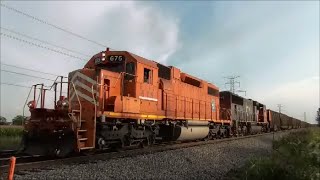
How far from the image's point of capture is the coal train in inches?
446

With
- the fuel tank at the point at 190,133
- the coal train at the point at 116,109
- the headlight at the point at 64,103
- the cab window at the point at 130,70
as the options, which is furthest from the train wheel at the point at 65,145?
the fuel tank at the point at 190,133

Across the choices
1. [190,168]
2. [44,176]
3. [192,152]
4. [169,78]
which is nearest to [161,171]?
[190,168]

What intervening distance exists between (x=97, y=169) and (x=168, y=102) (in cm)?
756

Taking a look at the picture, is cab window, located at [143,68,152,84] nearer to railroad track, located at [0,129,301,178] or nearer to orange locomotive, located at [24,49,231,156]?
orange locomotive, located at [24,49,231,156]

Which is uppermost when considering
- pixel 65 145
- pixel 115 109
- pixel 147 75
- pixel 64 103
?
pixel 147 75

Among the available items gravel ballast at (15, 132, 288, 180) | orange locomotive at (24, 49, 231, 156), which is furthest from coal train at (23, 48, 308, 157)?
gravel ballast at (15, 132, 288, 180)

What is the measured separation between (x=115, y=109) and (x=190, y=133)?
696 cm

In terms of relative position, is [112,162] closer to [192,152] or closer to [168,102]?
[192,152]

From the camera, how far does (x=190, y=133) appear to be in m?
18.5

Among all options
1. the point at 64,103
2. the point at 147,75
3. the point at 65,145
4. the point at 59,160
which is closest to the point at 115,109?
the point at 64,103

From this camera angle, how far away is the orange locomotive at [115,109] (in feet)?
37.1

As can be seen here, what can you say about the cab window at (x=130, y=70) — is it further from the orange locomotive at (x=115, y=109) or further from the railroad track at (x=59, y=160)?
the railroad track at (x=59, y=160)

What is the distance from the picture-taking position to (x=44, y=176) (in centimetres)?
825

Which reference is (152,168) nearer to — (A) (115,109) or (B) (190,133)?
(A) (115,109)
